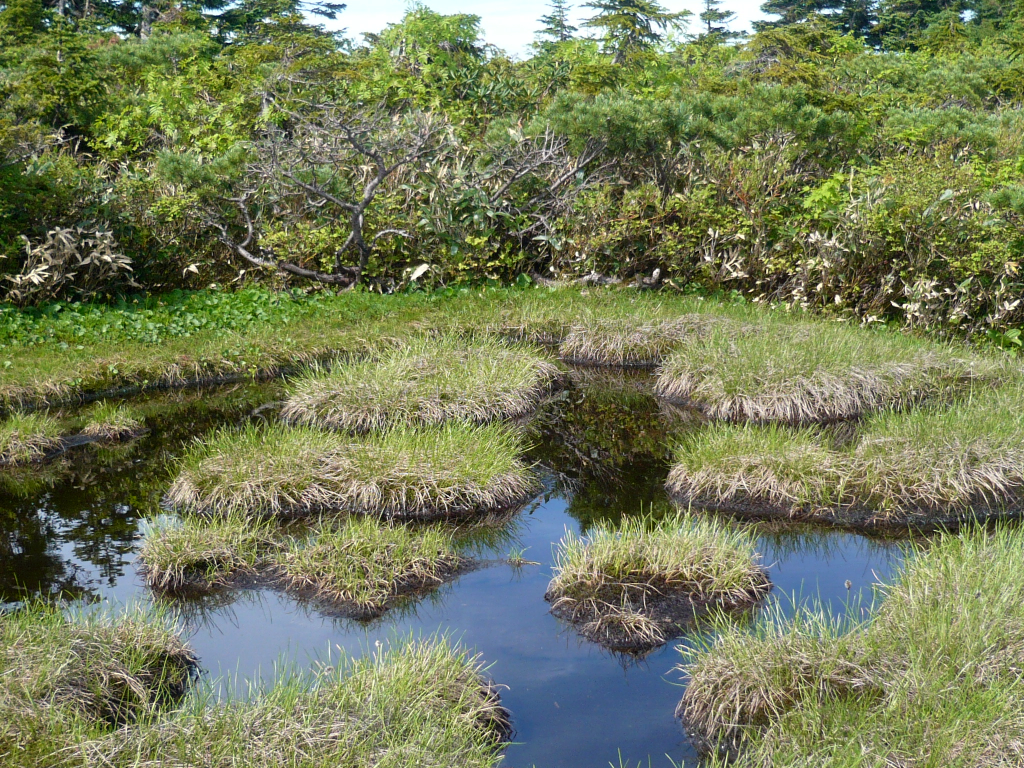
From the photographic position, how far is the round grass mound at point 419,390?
866 centimetres

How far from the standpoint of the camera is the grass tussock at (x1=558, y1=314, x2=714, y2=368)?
11.1 m

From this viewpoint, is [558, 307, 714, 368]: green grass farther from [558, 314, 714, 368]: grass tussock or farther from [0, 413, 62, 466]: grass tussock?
[0, 413, 62, 466]: grass tussock

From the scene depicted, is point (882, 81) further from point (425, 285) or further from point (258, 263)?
point (258, 263)

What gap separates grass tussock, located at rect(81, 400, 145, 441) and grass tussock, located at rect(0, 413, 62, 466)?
0.30 m

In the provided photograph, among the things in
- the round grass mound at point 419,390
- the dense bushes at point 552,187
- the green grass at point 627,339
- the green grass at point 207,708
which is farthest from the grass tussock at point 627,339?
the green grass at point 207,708

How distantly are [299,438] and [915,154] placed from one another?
35.7 feet

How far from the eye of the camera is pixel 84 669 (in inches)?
171

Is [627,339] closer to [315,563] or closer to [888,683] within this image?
[315,563]

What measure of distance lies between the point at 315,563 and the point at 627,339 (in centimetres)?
623

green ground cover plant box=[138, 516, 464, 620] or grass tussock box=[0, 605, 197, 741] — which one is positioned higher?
grass tussock box=[0, 605, 197, 741]

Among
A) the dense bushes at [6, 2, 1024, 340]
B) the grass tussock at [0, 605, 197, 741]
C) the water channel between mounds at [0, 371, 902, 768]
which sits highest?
the dense bushes at [6, 2, 1024, 340]

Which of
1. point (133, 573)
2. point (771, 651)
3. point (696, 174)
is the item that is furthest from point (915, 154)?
point (133, 573)

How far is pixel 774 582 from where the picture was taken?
595 cm

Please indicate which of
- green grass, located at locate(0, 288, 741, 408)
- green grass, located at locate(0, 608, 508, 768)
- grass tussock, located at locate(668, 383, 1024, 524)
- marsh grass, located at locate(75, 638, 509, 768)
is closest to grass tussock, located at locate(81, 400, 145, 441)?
green grass, located at locate(0, 288, 741, 408)
